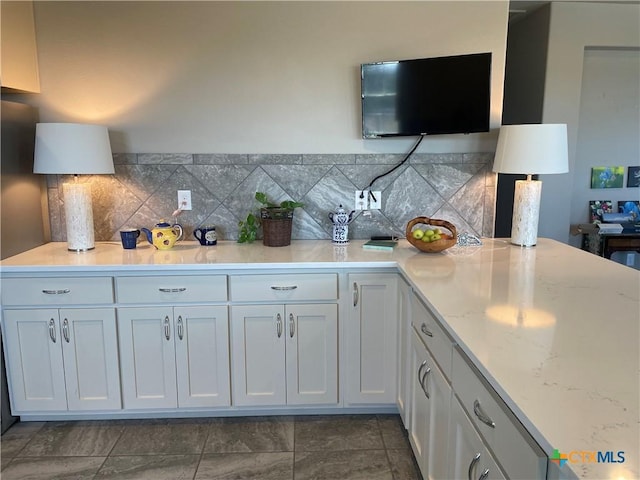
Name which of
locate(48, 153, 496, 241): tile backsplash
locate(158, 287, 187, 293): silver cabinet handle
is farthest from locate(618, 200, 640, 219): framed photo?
locate(158, 287, 187, 293): silver cabinet handle

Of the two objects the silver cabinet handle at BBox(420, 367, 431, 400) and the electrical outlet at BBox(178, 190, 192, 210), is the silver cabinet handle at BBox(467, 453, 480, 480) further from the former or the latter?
the electrical outlet at BBox(178, 190, 192, 210)

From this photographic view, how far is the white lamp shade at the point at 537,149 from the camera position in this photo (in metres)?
2.44

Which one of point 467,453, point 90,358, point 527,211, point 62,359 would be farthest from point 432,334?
point 62,359

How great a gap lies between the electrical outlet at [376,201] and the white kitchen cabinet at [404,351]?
641mm

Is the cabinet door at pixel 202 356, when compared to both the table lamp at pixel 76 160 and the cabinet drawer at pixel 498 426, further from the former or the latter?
the cabinet drawer at pixel 498 426

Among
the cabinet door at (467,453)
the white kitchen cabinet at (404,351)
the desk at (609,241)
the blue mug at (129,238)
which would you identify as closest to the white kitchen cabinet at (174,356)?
the blue mug at (129,238)

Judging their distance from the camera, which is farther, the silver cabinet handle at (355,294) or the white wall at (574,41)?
the white wall at (574,41)

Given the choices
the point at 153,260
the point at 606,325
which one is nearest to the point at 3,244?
the point at 153,260

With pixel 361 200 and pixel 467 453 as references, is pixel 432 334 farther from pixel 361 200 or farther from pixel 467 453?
pixel 361 200

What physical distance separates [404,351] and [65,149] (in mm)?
1921

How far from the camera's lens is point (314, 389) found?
249 cm

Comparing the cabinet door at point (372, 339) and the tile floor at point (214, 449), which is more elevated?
the cabinet door at point (372, 339)

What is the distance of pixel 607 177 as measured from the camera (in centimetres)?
419

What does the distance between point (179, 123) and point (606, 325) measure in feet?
7.45
